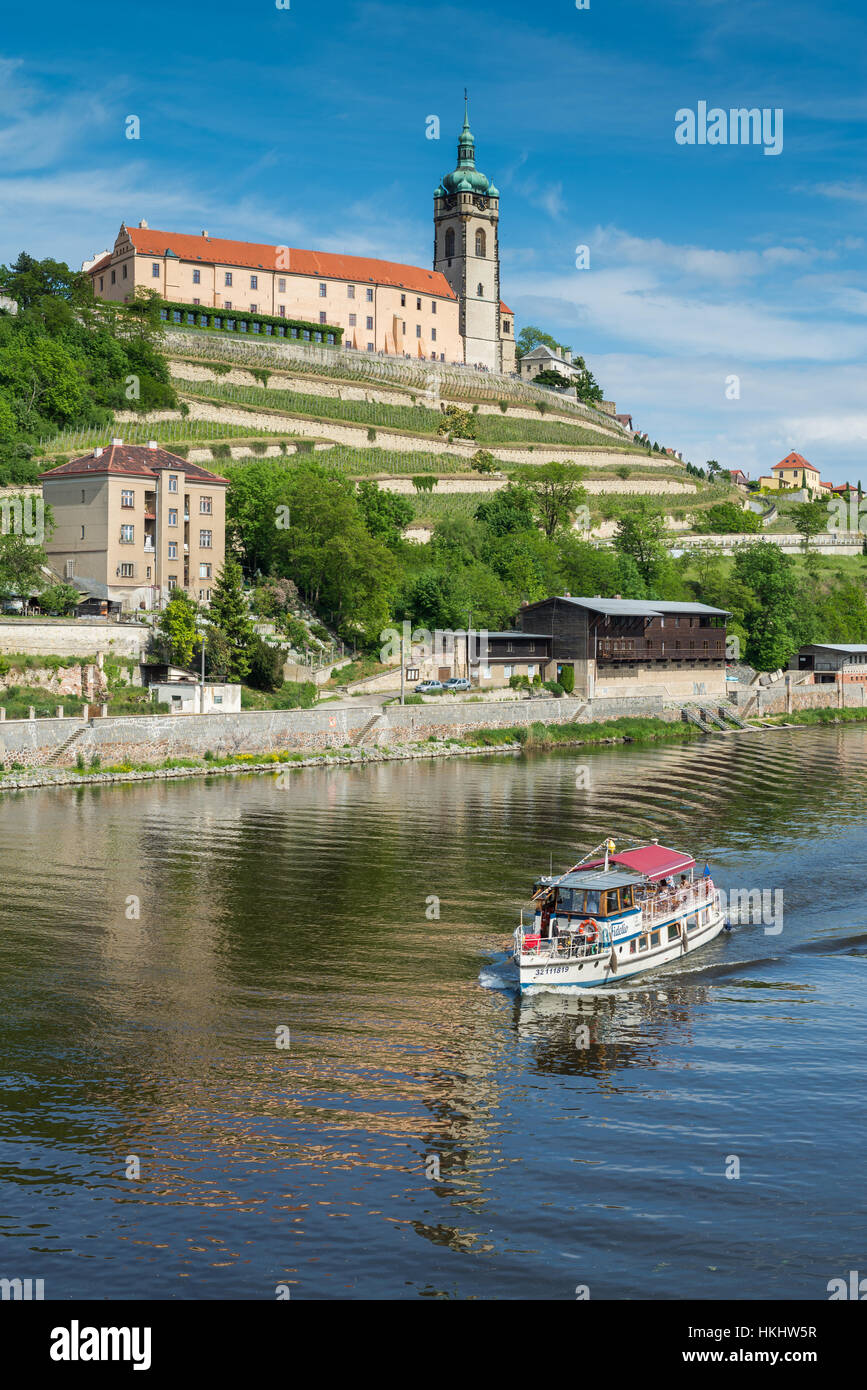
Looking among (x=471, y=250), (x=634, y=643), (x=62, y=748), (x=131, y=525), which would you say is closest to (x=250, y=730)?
(x=62, y=748)

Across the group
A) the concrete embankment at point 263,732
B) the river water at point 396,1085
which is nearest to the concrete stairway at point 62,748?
the concrete embankment at point 263,732

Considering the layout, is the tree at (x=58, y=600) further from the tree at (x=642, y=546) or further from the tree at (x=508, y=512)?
the tree at (x=642, y=546)

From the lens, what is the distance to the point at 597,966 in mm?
27969

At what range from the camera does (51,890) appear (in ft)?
112

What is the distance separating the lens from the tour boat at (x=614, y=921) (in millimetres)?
27562

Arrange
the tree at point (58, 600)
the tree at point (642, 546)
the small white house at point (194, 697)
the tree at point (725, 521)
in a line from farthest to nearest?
the tree at point (725, 521) < the tree at point (642, 546) < the tree at point (58, 600) < the small white house at point (194, 697)

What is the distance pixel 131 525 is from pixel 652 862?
4823 centimetres

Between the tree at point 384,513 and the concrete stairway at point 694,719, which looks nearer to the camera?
the concrete stairway at point 694,719

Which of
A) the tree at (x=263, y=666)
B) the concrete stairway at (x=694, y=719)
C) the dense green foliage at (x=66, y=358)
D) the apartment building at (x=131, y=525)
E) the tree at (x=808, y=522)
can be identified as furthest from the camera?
the tree at (x=808, y=522)

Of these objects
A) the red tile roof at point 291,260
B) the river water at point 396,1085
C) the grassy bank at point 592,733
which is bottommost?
the river water at point 396,1085

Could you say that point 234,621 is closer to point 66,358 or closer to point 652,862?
point 652,862

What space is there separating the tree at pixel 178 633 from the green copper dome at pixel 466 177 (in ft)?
368

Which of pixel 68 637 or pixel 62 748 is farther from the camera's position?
pixel 68 637

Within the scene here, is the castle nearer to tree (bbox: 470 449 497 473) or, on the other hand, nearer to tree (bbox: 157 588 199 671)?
tree (bbox: 470 449 497 473)
